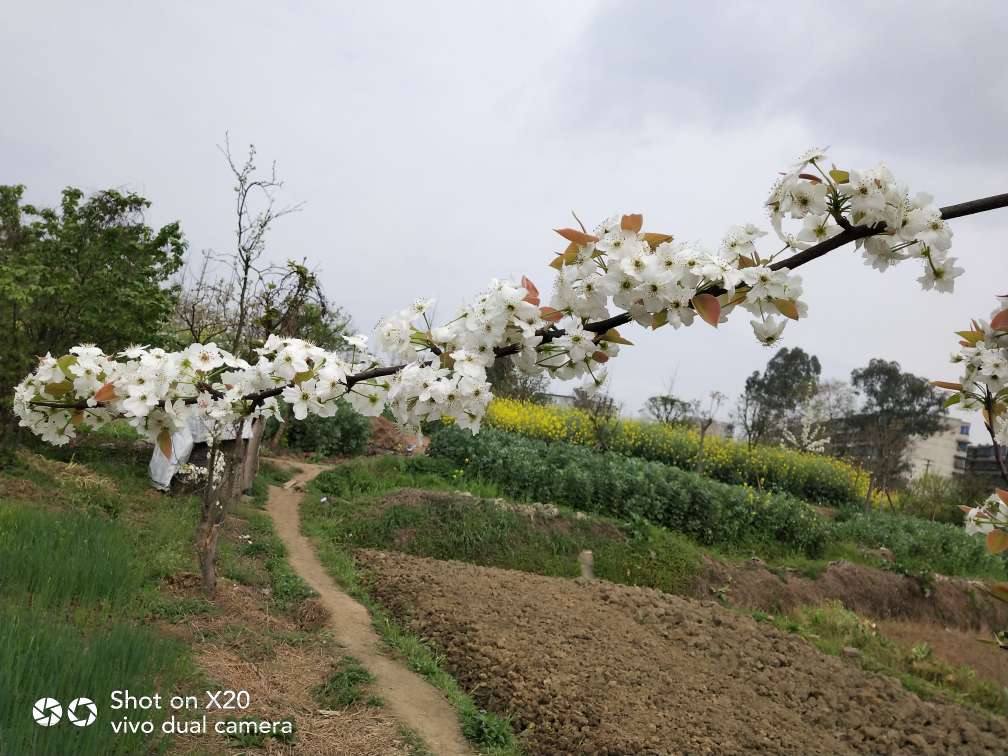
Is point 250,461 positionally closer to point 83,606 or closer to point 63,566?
point 63,566

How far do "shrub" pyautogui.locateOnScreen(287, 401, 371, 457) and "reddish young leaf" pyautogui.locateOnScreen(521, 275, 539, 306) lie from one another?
11.5 metres

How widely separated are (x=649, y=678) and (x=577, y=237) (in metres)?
4.06

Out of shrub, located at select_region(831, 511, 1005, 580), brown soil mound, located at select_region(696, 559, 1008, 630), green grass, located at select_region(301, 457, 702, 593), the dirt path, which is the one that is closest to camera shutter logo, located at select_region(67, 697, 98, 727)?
the dirt path

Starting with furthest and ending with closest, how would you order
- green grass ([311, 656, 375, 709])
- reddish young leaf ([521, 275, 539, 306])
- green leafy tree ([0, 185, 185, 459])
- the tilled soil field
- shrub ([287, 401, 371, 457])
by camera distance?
shrub ([287, 401, 371, 457]) < green leafy tree ([0, 185, 185, 459]) < the tilled soil field < green grass ([311, 656, 375, 709]) < reddish young leaf ([521, 275, 539, 306])

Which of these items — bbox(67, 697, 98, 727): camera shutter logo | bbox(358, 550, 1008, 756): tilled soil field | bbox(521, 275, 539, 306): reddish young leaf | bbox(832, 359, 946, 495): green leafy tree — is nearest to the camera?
bbox(521, 275, 539, 306): reddish young leaf

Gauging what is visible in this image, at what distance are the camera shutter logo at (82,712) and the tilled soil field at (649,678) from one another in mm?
2247

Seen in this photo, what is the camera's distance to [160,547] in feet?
17.9

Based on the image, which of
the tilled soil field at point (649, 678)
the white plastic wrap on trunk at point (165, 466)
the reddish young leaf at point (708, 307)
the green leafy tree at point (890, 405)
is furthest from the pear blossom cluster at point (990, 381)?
the green leafy tree at point (890, 405)

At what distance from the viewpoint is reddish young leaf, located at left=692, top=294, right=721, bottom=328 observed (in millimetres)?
1015

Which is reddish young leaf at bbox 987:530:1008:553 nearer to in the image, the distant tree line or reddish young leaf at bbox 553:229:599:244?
reddish young leaf at bbox 553:229:599:244

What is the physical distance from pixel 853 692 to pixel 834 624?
2.07 metres

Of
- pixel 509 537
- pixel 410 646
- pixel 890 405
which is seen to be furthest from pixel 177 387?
pixel 890 405

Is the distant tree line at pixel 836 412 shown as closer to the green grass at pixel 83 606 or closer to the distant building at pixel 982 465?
the distant building at pixel 982 465

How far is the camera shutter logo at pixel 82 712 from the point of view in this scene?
219 cm
